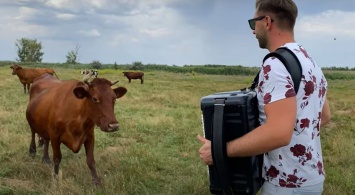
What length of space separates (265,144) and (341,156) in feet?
19.5

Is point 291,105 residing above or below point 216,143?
above

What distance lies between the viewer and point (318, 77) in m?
2.25

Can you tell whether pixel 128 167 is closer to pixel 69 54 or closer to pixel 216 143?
pixel 216 143

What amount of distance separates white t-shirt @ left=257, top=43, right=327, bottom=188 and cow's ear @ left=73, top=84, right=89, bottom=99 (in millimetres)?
3364

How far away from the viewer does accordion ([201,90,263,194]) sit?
85.7 inches

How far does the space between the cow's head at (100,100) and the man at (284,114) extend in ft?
10.1

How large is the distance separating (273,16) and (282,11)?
Answer: 0.17 feet

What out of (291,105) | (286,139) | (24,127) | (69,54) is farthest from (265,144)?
(69,54)

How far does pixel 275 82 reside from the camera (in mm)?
2043

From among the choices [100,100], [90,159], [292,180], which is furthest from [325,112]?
[90,159]

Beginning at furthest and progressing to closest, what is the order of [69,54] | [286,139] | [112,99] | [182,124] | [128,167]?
[69,54], [182,124], [128,167], [112,99], [286,139]

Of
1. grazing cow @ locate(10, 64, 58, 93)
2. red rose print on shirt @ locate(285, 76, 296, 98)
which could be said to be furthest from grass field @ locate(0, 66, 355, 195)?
grazing cow @ locate(10, 64, 58, 93)

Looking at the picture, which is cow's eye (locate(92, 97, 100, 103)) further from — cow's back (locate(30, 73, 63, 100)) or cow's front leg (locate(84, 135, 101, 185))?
cow's back (locate(30, 73, 63, 100))

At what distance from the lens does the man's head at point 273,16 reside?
7.04ft
